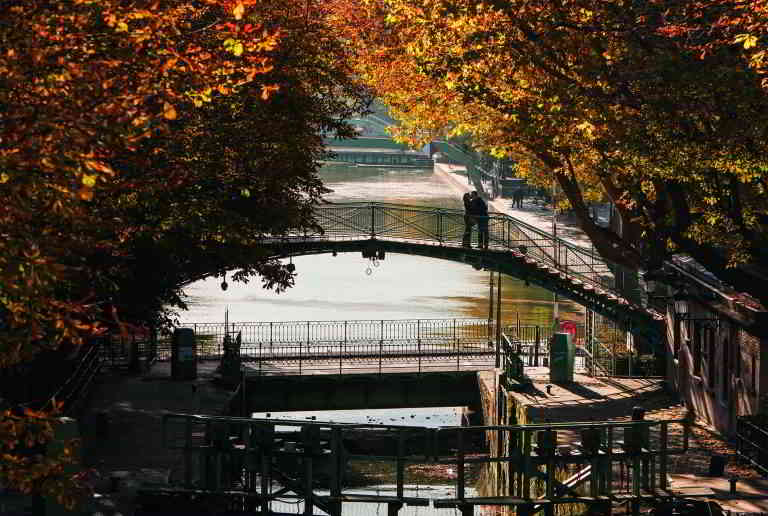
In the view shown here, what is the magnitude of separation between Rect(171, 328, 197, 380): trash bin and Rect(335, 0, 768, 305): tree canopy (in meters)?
9.17

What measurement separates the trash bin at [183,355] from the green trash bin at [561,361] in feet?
30.6

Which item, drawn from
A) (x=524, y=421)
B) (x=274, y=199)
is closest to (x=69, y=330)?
(x=274, y=199)

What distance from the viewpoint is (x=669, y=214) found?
111 ft

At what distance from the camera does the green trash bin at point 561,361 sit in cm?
3925

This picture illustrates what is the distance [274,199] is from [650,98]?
10131 millimetres

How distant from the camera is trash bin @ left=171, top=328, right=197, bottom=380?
38.6 meters

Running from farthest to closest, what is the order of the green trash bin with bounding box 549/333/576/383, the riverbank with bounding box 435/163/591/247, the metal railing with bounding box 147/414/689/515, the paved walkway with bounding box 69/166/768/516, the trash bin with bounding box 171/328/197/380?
1. the riverbank with bounding box 435/163/591/247
2. the green trash bin with bounding box 549/333/576/383
3. the trash bin with bounding box 171/328/197/380
4. the paved walkway with bounding box 69/166/768/516
5. the metal railing with bounding box 147/414/689/515

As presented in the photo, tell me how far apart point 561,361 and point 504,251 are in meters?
4.50

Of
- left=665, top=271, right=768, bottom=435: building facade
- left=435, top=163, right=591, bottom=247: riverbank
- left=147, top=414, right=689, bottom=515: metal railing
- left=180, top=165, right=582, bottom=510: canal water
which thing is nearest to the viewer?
left=147, top=414, right=689, bottom=515: metal railing

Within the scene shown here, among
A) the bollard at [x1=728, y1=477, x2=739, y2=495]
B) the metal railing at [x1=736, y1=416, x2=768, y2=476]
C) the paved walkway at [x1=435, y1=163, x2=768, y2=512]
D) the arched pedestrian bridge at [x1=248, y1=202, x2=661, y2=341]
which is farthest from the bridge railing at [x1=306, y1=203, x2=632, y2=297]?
the bollard at [x1=728, y1=477, x2=739, y2=495]

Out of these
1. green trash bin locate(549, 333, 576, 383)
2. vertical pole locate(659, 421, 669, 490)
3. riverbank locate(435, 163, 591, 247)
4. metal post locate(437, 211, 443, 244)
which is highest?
riverbank locate(435, 163, 591, 247)

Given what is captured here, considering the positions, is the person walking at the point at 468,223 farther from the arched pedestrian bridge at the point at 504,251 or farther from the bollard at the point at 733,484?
the bollard at the point at 733,484

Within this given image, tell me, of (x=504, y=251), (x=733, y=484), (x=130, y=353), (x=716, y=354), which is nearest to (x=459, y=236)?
(x=504, y=251)

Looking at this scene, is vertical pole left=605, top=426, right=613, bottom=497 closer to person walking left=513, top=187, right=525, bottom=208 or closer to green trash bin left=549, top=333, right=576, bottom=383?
green trash bin left=549, top=333, right=576, bottom=383
